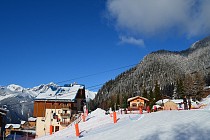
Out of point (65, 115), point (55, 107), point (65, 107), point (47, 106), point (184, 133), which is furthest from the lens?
point (47, 106)

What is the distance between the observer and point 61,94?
64500mm

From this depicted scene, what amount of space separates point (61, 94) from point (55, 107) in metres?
3.95

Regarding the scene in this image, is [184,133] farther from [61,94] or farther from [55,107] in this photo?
[61,94]

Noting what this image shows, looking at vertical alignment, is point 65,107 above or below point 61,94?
below

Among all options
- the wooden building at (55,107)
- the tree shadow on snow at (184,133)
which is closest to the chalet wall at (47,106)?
the wooden building at (55,107)

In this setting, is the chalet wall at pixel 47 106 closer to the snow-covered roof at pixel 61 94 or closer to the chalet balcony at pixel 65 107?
the chalet balcony at pixel 65 107

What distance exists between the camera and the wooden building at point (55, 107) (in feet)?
187

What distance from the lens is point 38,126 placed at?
194ft

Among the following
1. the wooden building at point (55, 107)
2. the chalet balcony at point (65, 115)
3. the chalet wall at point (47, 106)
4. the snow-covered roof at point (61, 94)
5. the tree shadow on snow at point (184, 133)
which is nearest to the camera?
the tree shadow on snow at point (184, 133)

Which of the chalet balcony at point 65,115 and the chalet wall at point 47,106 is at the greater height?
the chalet wall at point 47,106

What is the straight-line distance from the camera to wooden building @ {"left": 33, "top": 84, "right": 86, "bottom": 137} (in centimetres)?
5688

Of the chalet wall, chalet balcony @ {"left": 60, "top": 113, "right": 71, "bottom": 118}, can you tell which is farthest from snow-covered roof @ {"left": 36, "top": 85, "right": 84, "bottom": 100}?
chalet balcony @ {"left": 60, "top": 113, "right": 71, "bottom": 118}

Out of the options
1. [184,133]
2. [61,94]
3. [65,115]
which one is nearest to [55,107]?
[61,94]

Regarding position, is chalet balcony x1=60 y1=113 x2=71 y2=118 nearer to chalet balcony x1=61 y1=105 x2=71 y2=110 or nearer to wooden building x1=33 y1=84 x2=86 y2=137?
wooden building x1=33 y1=84 x2=86 y2=137
